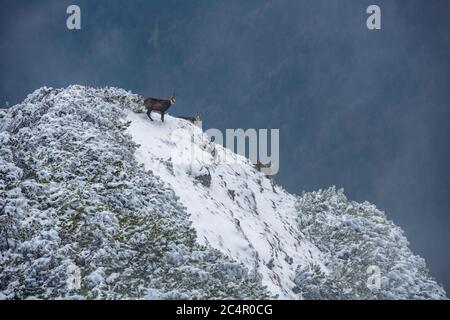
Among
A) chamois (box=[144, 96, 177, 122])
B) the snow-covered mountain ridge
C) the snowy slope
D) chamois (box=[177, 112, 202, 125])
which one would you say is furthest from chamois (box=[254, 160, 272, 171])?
chamois (box=[144, 96, 177, 122])

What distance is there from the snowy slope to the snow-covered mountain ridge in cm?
9

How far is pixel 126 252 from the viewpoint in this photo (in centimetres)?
1928

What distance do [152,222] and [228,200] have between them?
953cm

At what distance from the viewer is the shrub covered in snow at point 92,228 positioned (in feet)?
58.7

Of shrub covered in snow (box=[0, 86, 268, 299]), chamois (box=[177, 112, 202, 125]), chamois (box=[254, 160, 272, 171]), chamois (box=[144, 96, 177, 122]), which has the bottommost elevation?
shrub covered in snow (box=[0, 86, 268, 299])

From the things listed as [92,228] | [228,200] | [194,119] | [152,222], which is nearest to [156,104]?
[194,119]

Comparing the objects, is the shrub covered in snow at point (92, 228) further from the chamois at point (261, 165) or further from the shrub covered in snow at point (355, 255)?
the chamois at point (261, 165)

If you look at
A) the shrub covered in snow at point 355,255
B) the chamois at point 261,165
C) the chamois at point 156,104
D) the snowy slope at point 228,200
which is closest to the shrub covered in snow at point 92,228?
the snowy slope at point 228,200

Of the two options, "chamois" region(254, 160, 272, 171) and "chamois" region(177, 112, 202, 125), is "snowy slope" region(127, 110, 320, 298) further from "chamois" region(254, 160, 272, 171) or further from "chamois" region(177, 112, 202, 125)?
"chamois" region(177, 112, 202, 125)

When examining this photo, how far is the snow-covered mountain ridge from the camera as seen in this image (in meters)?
18.6

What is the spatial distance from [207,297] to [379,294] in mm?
13302

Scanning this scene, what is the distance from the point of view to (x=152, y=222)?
2111cm
